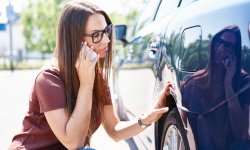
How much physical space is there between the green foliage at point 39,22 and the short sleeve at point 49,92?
3190 cm

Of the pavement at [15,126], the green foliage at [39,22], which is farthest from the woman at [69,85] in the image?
the green foliage at [39,22]

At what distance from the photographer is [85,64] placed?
83.4 inches

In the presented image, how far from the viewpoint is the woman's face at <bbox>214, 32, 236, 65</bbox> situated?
1.68 m

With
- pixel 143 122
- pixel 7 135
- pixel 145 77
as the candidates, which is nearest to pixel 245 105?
pixel 143 122

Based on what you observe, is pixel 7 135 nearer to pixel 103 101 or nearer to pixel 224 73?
pixel 103 101

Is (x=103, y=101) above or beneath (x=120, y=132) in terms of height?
above

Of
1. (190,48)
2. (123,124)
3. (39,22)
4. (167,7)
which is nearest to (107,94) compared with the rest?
(123,124)

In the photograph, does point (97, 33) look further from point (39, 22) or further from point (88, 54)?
point (39, 22)

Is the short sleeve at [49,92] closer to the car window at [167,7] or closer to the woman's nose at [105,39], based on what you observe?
the woman's nose at [105,39]

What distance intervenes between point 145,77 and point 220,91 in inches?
56.4

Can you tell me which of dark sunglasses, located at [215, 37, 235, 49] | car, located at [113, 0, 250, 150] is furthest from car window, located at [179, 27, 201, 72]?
dark sunglasses, located at [215, 37, 235, 49]

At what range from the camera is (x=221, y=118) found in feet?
5.68

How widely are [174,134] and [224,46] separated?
0.72 m

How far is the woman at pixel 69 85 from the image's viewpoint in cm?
210
